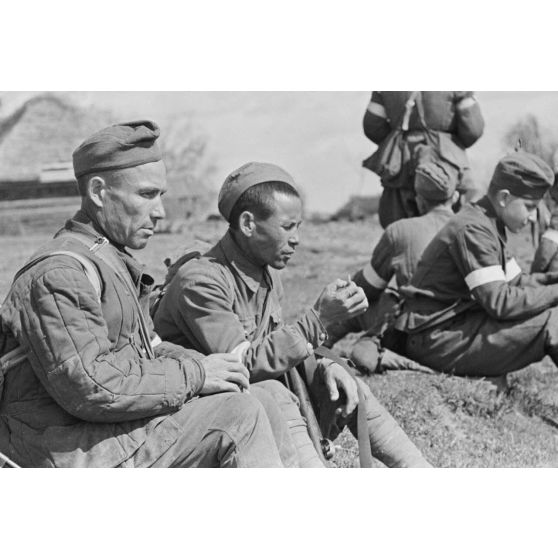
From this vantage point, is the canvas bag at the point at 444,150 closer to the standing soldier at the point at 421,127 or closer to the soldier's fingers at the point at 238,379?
the standing soldier at the point at 421,127

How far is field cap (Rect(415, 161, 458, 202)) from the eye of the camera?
29.6 ft

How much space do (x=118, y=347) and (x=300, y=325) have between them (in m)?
0.97

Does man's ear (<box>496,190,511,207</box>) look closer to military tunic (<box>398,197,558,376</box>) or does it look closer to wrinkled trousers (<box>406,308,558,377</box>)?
military tunic (<box>398,197,558,376</box>)

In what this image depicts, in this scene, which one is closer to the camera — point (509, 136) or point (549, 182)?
point (549, 182)

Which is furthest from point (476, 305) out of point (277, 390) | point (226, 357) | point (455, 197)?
point (226, 357)

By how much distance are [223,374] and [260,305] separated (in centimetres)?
93

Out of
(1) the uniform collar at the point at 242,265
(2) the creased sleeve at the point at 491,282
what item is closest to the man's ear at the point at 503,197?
(2) the creased sleeve at the point at 491,282

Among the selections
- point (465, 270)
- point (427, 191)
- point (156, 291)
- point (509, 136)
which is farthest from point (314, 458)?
point (509, 136)

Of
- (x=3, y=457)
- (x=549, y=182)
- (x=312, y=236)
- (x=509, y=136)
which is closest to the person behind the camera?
(x=3, y=457)

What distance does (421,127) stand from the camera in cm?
998

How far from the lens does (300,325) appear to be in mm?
4949

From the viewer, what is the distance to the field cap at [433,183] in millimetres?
9031

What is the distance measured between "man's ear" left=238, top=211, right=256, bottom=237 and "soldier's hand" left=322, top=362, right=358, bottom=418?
66 cm
